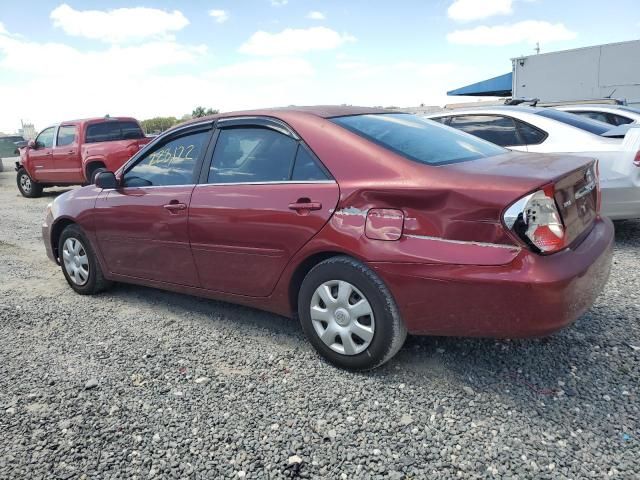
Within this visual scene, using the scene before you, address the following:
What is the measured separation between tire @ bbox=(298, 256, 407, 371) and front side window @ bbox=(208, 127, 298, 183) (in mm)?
709

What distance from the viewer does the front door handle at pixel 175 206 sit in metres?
3.64

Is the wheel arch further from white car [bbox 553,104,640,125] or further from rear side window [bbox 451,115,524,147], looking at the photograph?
white car [bbox 553,104,640,125]

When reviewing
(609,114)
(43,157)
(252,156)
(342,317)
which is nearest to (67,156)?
(43,157)

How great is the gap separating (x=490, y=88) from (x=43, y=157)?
76.5ft

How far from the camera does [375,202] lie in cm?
279

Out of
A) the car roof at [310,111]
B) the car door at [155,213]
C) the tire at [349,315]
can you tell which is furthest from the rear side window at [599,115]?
the tire at [349,315]

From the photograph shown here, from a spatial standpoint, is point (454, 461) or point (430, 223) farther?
point (430, 223)

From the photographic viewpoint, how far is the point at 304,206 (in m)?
3.02

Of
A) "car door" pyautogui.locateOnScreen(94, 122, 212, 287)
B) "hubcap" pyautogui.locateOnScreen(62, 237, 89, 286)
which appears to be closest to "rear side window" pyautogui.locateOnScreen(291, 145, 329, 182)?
"car door" pyautogui.locateOnScreen(94, 122, 212, 287)

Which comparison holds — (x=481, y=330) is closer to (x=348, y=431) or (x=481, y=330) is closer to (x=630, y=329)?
(x=348, y=431)

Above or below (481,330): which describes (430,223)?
above

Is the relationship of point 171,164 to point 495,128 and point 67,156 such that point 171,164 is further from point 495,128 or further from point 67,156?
point 67,156

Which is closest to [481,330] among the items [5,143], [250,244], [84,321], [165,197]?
[250,244]

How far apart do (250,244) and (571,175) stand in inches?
73.4
